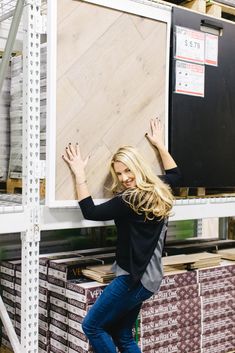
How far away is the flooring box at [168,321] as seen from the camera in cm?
311

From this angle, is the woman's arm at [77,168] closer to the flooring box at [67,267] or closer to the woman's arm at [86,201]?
the woman's arm at [86,201]

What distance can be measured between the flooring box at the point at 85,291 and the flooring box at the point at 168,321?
382 mm

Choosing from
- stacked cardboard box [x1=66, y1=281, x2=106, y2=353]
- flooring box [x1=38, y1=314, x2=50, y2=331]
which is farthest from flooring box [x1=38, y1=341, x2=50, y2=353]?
stacked cardboard box [x1=66, y1=281, x2=106, y2=353]

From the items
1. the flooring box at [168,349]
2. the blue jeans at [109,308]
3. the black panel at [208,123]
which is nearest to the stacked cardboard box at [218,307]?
the flooring box at [168,349]

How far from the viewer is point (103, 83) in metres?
2.79

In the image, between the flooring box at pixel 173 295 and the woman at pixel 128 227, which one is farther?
the flooring box at pixel 173 295

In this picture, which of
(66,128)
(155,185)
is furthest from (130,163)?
(66,128)

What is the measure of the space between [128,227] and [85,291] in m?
0.45

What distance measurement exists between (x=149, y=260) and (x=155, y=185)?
0.42 metres

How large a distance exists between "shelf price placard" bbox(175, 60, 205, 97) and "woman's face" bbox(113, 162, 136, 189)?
66cm

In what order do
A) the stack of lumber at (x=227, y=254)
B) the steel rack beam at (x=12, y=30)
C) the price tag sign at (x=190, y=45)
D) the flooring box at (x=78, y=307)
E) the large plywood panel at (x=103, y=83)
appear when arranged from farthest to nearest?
the stack of lumber at (x=227, y=254)
the price tag sign at (x=190, y=45)
the flooring box at (x=78, y=307)
the large plywood panel at (x=103, y=83)
the steel rack beam at (x=12, y=30)

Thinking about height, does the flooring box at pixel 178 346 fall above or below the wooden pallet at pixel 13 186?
below

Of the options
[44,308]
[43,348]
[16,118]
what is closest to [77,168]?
[16,118]

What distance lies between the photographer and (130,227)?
8.98ft
